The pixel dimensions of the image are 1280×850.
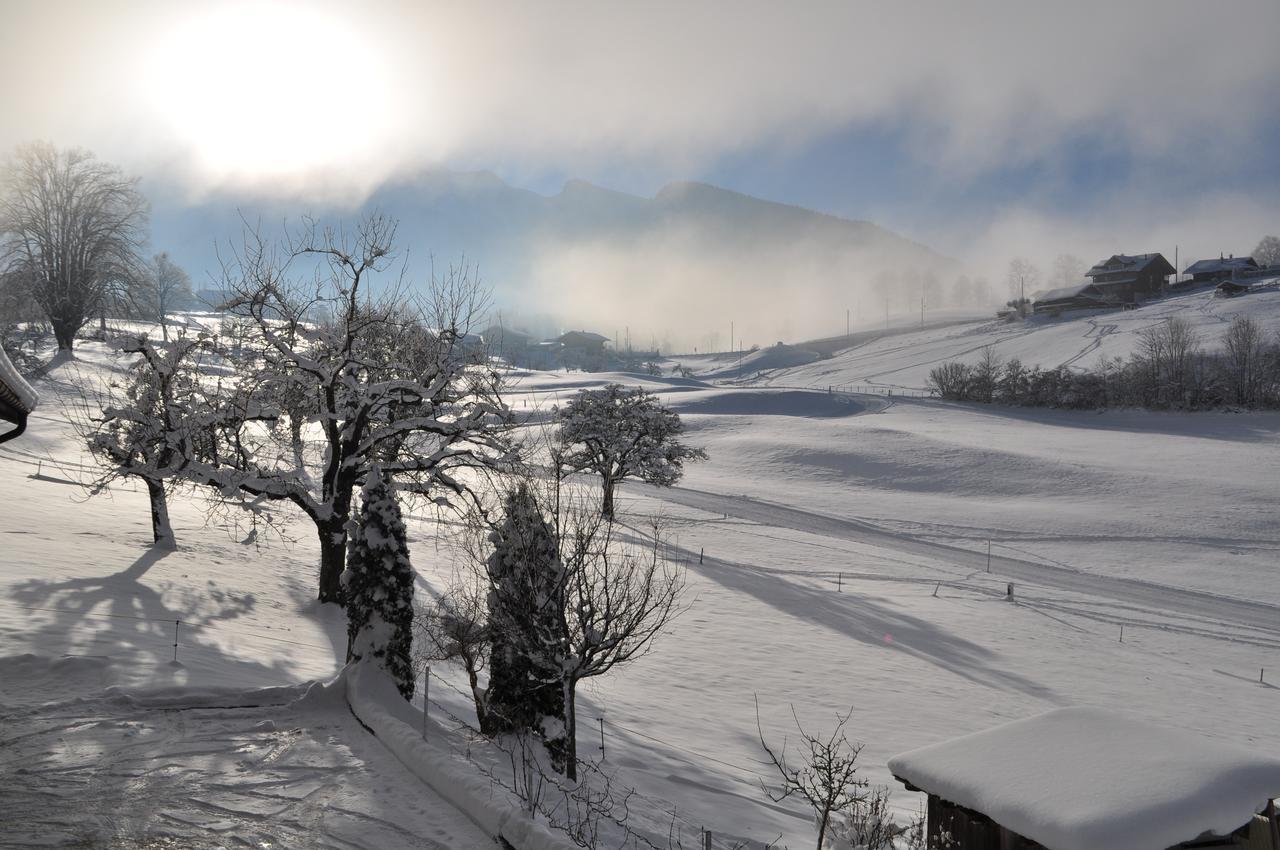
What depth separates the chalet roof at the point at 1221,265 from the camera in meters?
132

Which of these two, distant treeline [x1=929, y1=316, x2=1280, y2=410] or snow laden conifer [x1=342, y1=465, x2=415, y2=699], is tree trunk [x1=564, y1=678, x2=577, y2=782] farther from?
distant treeline [x1=929, y1=316, x2=1280, y2=410]

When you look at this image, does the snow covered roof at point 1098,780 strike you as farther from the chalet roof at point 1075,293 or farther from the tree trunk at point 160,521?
the chalet roof at point 1075,293

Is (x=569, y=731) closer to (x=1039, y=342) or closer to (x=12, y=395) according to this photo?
(x=12, y=395)

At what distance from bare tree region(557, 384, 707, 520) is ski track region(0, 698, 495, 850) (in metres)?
34.5

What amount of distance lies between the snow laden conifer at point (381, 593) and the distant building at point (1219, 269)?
159111mm

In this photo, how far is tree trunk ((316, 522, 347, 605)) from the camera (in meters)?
18.4

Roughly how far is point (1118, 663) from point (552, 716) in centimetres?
2181

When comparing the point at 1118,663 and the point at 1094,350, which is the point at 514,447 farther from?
the point at 1094,350

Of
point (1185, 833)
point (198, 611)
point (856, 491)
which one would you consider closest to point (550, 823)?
point (1185, 833)

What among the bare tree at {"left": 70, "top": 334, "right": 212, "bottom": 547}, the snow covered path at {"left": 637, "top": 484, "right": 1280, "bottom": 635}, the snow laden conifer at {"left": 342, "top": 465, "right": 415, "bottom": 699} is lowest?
the snow covered path at {"left": 637, "top": 484, "right": 1280, "bottom": 635}

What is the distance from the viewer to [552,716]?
38.1 ft

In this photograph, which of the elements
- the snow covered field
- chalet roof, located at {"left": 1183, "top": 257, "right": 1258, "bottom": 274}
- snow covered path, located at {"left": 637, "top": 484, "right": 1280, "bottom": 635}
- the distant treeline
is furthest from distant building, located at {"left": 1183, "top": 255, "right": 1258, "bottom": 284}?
snow covered path, located at {"left": 637, "top": 484, "right": 1280, "bottom": 635}

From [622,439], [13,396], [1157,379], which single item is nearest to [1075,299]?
[1157,379]

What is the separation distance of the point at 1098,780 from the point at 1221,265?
534 ft
